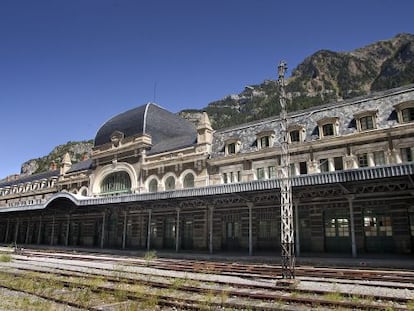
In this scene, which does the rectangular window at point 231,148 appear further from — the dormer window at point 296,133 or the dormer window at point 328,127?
the dormer window at point 328,127

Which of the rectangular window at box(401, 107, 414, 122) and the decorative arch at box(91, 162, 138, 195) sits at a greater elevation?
the rectangular window at box(401, 107, 414, 122)

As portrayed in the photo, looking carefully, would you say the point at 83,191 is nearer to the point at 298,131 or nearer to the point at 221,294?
the point at 298,131

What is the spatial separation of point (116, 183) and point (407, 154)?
27.5 metres

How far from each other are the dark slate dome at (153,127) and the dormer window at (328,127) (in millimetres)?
12612

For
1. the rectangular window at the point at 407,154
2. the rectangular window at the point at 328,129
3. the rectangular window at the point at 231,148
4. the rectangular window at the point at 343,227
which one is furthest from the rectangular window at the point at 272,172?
the rectangular window at the point at 407,154

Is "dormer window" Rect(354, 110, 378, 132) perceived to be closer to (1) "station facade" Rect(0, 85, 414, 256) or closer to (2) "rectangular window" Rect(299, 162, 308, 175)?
(1) "station facade" Rect(0, 85, 414, 256)

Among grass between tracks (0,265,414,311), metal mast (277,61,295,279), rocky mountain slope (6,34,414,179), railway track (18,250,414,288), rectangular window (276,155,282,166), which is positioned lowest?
grass between tracks (0,265,414,311)

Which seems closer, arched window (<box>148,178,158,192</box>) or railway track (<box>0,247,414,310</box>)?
railway track (<box>0,247,414,310</box>)

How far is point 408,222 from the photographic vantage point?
19.6 m

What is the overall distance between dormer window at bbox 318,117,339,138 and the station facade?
2.9 inches

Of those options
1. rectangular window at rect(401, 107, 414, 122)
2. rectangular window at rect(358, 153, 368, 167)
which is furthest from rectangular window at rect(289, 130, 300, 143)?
rectangular window at rect(401, 107, 414, 122)

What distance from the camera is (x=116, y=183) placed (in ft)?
122

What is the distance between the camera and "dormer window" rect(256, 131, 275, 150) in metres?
27.0

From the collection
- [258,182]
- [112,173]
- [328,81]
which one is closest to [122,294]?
[258,182]
